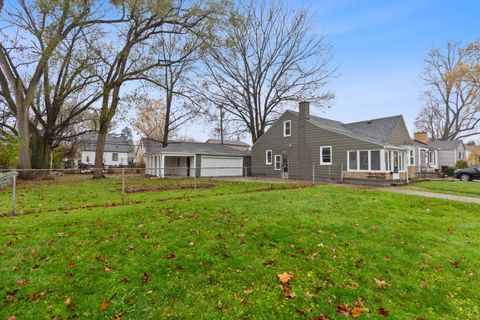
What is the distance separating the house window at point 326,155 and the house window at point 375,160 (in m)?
2.93

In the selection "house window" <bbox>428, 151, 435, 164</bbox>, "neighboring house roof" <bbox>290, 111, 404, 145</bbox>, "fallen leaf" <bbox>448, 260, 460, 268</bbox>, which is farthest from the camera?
"house window" <bbox>428, 151, 435, 164</bbox>

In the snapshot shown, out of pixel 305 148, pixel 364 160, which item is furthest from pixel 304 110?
pixel 364 160

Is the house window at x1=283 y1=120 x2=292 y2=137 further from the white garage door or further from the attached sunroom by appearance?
the white garage door

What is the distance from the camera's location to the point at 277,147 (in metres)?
22.6

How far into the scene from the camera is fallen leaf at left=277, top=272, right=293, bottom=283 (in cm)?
341

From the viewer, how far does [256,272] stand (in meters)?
3.60

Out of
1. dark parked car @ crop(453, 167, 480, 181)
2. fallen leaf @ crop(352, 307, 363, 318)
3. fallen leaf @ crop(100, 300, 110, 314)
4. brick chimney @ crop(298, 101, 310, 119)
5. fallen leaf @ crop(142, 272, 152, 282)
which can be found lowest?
fallen leaf @ crop(352, 307, 363, 318)

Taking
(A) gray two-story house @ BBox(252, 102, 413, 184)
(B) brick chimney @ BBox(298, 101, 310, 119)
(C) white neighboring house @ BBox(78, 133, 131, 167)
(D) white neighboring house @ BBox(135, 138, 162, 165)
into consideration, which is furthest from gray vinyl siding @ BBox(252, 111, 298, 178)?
(C) white neighboring house @ BBox(78, 133, 131, 167)

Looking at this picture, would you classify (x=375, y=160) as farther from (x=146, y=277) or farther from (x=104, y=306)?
(x=104, y=306)

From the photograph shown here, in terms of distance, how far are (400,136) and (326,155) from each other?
6712 millimetres

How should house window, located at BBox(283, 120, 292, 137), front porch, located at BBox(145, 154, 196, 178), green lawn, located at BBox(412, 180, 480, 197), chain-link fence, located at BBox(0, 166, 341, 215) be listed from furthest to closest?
1. front porch, located at BBox(145, 154, 196, 178)
2. house window, located at BBox(283, 120, 292, 137)
3. green lawn, located at BBox(412, 180, 480, 197)
4. chain-link fence, located at BBox(0, 166, 341, 215)

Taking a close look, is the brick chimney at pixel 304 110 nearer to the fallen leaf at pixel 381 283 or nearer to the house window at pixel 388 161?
the house window at pixel 388 161

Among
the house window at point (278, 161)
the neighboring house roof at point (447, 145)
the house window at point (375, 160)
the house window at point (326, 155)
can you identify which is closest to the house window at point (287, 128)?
the house window at point (278, 161)

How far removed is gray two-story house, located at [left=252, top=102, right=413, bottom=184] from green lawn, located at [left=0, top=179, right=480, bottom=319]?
398 inches
